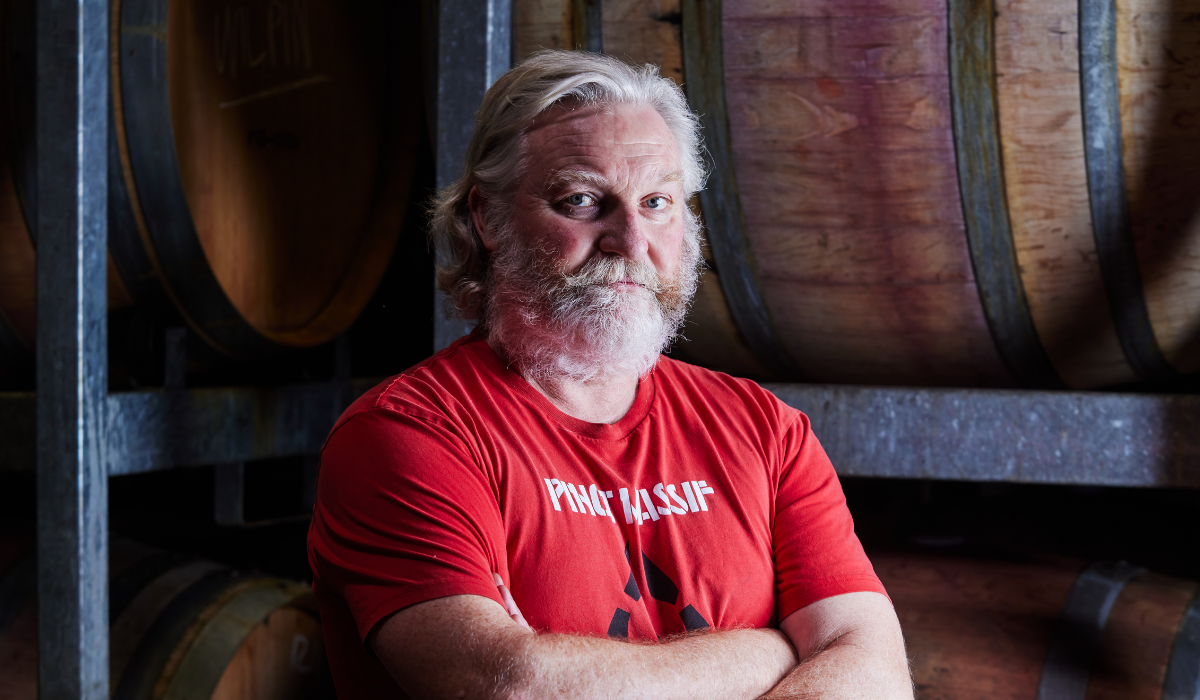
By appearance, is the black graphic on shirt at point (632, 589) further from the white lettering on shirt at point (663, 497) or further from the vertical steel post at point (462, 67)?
the vertical steel post at point (462, 67)

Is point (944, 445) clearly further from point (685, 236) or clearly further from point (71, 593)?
point (71, 593)

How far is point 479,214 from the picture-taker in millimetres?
1665

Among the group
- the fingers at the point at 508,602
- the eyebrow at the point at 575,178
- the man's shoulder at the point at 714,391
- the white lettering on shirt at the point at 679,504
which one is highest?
the eyebrow at the point at 575,178

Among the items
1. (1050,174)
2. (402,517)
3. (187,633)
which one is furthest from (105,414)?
(1050,174)

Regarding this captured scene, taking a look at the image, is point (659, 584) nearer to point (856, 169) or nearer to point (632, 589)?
point (632, 589)

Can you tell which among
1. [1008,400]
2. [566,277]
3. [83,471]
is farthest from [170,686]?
[1008,400]

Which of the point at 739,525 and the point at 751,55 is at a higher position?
the point at 751,55

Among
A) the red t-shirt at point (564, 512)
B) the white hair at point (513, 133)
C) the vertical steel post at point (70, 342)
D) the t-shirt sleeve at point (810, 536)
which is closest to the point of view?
the red t-shirt at point (564, 512)

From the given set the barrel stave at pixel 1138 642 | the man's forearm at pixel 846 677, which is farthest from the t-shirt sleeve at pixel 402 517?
the barrel stave at pixel 1138 642

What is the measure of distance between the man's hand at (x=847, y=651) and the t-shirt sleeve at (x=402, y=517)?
475 mm

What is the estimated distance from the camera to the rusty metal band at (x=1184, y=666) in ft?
5.52

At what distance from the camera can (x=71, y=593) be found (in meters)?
1.93

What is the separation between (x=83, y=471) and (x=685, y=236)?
1.40 meters

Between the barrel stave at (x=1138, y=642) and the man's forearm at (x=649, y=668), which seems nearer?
the man's forearm at (x=649, y=668)
